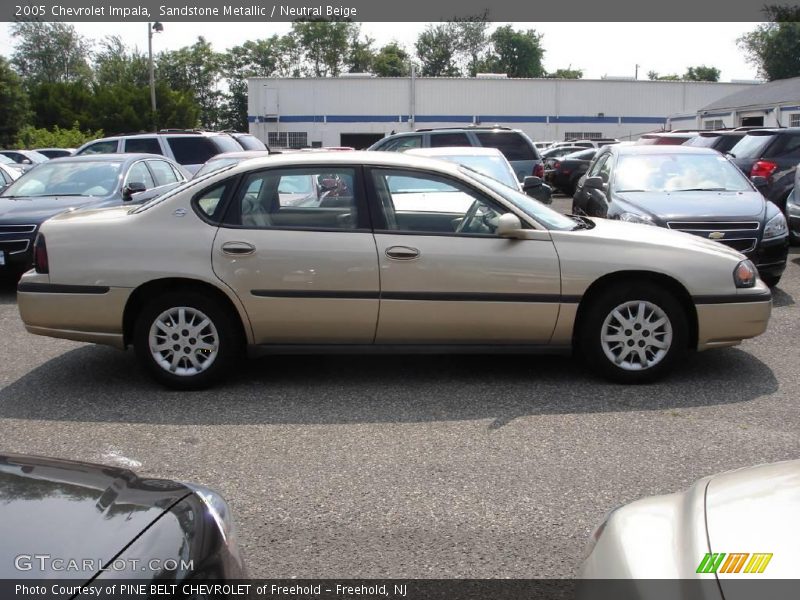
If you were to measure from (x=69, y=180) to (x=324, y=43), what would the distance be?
268 ft

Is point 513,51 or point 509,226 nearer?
point 509,226

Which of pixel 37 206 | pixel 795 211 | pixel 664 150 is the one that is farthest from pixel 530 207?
pixel 795 211

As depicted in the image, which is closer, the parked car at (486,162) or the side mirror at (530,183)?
the parked car at (486,162)

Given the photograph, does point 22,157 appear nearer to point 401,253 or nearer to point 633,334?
point 401,253

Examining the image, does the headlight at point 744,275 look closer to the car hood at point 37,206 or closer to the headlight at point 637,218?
the headlight at point 637,218

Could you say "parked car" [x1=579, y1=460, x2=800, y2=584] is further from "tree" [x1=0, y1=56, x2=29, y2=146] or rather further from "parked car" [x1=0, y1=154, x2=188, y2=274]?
"tree" [x1=0, y1=56, x2=29, y2=146]

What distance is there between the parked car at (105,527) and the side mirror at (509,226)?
3.45 meters

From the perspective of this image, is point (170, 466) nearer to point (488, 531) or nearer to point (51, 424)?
point (51, 424)

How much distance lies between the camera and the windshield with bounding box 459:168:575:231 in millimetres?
5961

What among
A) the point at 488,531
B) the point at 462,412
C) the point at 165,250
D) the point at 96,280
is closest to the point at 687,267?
the point at 462,412

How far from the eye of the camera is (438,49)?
3964 inches

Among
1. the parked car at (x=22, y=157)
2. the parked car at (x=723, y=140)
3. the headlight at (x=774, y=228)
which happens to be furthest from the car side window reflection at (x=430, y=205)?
the parked car at (x=22, y=157)

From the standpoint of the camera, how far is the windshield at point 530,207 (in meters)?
5.96

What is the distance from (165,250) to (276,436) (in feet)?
5.26
